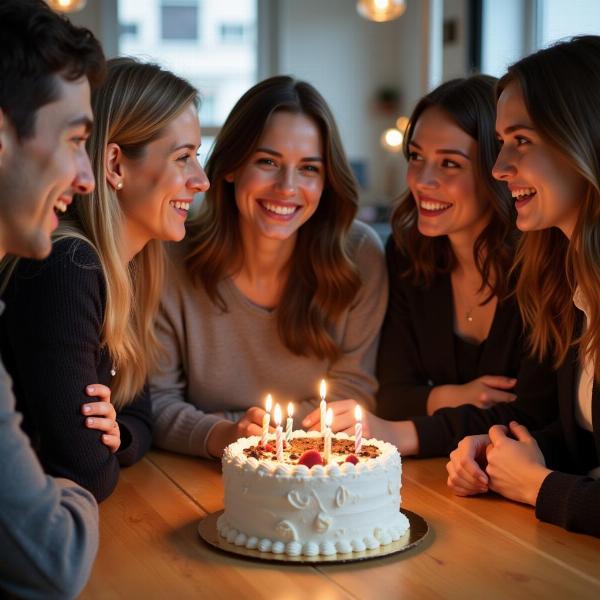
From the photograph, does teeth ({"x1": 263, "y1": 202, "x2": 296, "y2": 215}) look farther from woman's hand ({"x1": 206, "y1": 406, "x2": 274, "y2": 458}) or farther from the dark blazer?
the dark blazer

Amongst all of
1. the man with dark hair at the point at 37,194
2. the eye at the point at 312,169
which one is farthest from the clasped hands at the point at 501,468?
the eye at the point at 312,169

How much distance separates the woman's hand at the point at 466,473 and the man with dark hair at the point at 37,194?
836 mm

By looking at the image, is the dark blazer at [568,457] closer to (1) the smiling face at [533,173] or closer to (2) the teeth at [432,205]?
(1) the smiling face at [533,173]

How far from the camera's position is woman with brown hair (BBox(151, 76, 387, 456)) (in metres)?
2.73

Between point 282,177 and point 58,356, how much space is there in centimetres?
98

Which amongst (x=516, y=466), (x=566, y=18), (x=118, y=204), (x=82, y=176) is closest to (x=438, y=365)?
(x=516, y=466)

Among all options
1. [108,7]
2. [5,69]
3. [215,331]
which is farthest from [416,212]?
[108,7]

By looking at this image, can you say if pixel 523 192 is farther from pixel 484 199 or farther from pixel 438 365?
pixel 438 365

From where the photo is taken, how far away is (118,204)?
2.31 meters

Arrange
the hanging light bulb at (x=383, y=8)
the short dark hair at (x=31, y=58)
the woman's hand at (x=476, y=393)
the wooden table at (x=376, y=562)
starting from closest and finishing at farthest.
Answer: the short dark hair at (x=31, y=58)
the wooden table at (x=376, y=562)
the woman's hand at (x=476, y=393)
the hanging light bulb at (x=383, y=8)

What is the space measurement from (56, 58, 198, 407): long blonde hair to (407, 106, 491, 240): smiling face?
649 millimetres

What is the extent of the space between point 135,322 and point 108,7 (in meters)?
6.32

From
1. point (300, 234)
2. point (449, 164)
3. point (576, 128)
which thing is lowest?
point (300, 234)

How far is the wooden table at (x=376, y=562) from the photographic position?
5.17 feet
